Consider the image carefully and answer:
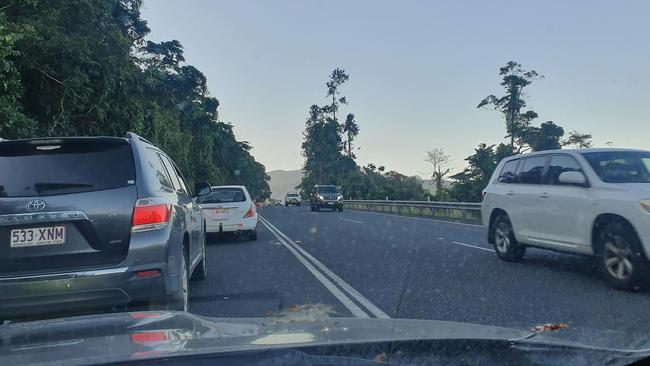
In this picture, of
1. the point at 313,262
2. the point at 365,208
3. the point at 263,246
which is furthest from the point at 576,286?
the point at 365,208

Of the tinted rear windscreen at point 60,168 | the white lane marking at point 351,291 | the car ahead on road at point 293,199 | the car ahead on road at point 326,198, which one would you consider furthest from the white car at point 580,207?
the car ahead on road at point 293,199

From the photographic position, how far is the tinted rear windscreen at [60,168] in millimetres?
4426

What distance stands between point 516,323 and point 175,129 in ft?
113

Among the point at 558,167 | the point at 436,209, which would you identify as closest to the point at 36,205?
the point at 558,167

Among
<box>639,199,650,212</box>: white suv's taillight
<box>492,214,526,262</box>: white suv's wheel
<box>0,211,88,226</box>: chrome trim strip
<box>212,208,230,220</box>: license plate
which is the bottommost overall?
<box>492,214,526,262</box>: white suv's wheel

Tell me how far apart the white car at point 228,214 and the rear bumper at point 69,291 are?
30.6ft

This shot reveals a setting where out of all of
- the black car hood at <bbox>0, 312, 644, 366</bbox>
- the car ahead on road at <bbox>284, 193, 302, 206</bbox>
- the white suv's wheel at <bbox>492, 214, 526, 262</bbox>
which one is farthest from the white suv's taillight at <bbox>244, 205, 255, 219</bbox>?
the car ahead on road at <bbox>284, 193, 302, 206</bbox>

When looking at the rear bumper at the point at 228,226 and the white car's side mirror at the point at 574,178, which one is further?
the rear bumper at the point at 228,226

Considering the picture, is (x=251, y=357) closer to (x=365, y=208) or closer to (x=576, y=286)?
(x=576, y=286)

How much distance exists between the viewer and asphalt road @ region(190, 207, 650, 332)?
573cm

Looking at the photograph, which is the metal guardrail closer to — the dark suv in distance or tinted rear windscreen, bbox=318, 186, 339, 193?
tinted rear windscreen, bbox=318, 186, 339, 193

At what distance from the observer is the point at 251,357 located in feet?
6.95

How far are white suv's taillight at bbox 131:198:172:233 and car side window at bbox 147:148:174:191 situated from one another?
0.49m

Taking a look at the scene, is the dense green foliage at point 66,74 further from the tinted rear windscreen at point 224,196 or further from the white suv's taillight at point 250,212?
the white suv's taillight at point 250,212
